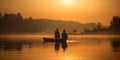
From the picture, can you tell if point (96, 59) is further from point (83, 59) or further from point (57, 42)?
point (57, 42)

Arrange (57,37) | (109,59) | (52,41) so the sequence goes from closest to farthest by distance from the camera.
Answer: (109,59)
(57,37)
(52,41)

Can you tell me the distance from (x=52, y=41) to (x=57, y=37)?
541 centimetres

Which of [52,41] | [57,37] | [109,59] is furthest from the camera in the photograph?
[52,41]

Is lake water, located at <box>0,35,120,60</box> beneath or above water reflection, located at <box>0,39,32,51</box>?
beneath

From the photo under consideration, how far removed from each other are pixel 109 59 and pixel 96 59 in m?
1.15

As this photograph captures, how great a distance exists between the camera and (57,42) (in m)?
60.7

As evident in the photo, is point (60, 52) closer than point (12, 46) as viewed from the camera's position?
Yes

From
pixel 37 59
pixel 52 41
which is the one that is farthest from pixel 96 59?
pixel 52 41

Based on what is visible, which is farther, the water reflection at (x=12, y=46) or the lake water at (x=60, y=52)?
the water reflection at (x=12, y=46)

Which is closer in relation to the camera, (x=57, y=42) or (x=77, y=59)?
(x=77, y=59)

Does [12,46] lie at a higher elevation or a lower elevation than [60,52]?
higher

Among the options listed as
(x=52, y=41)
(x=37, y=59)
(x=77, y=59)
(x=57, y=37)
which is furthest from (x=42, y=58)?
(x=52, y=41)

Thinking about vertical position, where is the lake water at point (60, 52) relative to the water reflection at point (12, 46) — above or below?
below

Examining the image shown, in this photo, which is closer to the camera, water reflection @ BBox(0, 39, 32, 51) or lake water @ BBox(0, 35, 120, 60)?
lake water @ BBox(0, 35, 120, 60)
